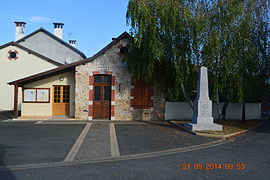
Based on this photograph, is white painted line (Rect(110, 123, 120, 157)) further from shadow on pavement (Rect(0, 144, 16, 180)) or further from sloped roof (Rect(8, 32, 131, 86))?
sloped roof (Rect(8, 32, 131, 86))

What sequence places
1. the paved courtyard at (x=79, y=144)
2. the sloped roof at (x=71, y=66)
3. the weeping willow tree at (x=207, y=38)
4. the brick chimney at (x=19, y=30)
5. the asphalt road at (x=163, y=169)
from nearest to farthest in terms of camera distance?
the asphalt road at (x=163, y=169) < the paved courtyard at (x=79, y=144) < the weeping willow tree at (x=207, y=38) < the sloped roof at (x=71, y=66) < the brick chimney at (x=19, y=30)

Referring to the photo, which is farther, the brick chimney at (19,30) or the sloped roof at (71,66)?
the brick chimney at (19,30)

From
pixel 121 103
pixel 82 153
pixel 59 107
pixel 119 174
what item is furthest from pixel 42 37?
pixel 119 174

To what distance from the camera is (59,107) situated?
593 inches

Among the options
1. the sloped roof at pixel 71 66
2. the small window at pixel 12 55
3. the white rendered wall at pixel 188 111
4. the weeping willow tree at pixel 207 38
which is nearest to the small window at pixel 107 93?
the sloped roof at pixel 71 66

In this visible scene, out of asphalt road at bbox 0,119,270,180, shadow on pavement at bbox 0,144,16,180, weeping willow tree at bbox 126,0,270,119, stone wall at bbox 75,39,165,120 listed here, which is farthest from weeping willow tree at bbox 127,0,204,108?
shadow on pavement at bbox 0,144,16,180

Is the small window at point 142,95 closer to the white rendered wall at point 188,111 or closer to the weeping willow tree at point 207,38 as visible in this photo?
the white rendered wall at point 188,111

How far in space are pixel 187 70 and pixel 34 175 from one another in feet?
27.5

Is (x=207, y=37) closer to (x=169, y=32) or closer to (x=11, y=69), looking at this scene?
(x=169, y=32)

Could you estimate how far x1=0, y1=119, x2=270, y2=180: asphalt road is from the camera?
4680mm

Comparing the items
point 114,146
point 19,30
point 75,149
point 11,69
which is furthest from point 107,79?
point 19,30

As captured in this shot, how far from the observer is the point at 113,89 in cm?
1395

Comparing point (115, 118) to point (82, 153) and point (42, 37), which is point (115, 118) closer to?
point (82, 153)

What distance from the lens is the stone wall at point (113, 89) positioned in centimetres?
1384
